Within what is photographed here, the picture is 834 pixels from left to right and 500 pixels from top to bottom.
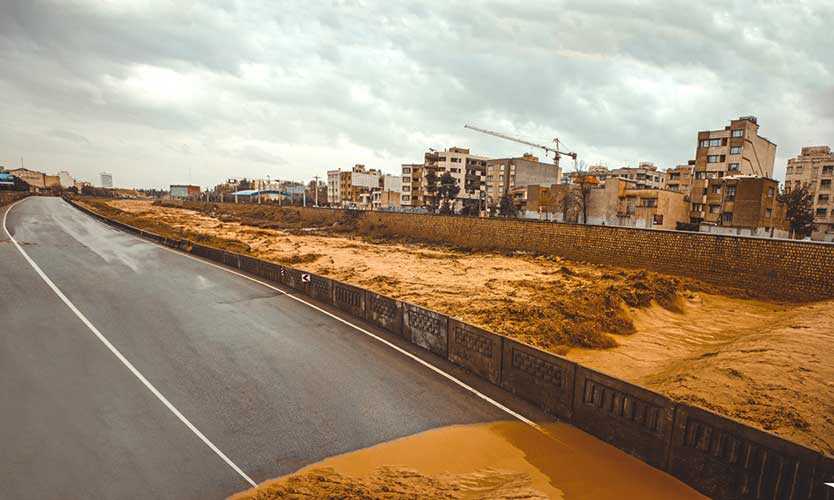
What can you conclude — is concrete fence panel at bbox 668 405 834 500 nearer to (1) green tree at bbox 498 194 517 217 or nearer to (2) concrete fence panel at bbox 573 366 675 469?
(2) concrete fence panel at bbox 573 366 675 469

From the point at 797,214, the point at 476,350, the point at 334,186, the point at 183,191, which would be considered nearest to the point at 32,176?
the point at 183,191

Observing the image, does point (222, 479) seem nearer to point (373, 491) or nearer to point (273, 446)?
point (273, 446)

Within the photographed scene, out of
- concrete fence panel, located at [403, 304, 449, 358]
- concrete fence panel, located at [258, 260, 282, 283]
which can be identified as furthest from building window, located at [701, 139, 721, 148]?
concrete fence panel, located at [258, 260, 282, 283]

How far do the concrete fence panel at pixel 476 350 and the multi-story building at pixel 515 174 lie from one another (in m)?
84.4

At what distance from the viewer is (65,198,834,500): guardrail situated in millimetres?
6348

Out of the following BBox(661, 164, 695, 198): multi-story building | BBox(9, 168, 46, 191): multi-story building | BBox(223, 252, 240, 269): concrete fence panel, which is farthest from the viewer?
BBox(9, 168, 46, 191): multi-story building

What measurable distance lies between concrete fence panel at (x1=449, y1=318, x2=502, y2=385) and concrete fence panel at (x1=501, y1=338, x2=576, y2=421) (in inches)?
11.4

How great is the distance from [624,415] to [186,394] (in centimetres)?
1045

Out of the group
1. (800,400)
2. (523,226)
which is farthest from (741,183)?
(800,400)

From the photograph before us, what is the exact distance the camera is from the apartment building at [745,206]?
1854 inches

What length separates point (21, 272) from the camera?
2197 cm

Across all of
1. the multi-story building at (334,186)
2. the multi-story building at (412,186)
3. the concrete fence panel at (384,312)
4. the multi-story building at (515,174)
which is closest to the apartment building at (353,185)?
the multi-story building at (334,186)

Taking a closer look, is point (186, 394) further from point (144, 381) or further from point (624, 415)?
point (624, 415)

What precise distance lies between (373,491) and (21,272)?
84.7 feet
